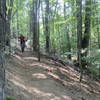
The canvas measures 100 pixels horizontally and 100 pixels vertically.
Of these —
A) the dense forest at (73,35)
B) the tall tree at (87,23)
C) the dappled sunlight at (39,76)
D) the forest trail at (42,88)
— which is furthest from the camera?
the tall tree at (87,23)

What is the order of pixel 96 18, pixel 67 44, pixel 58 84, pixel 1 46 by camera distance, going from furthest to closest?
pixel 67 44, pixel 96 18, pixel 58 84, pixel 1 46

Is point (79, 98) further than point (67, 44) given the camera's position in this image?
No

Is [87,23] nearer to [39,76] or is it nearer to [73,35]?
[73,35]

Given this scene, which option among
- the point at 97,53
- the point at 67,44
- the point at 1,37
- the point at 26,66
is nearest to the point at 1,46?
the point at 1,37

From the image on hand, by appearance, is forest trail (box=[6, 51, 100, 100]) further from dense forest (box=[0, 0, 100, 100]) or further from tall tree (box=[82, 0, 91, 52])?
tall tree (box=[82, 0, 91, 52])

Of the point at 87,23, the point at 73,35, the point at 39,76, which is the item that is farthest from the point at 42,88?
the point at 73,35

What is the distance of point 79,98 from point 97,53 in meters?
2.65

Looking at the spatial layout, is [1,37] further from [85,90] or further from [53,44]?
[53,44]

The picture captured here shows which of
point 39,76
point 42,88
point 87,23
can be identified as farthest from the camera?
point 87,23

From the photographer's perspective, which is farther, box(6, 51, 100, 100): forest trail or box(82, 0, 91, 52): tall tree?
box(82, 0, 91, 52): tall tree

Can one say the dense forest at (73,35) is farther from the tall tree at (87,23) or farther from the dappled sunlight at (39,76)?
the dappled sunlight at (39,76)

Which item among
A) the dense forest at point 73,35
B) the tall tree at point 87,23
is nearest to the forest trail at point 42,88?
the dense forest at point 73,35

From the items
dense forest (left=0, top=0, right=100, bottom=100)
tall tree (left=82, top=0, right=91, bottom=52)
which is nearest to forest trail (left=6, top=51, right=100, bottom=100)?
dense forest (left=0, top=0, right=100, bottom=100)

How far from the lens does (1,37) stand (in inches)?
118
